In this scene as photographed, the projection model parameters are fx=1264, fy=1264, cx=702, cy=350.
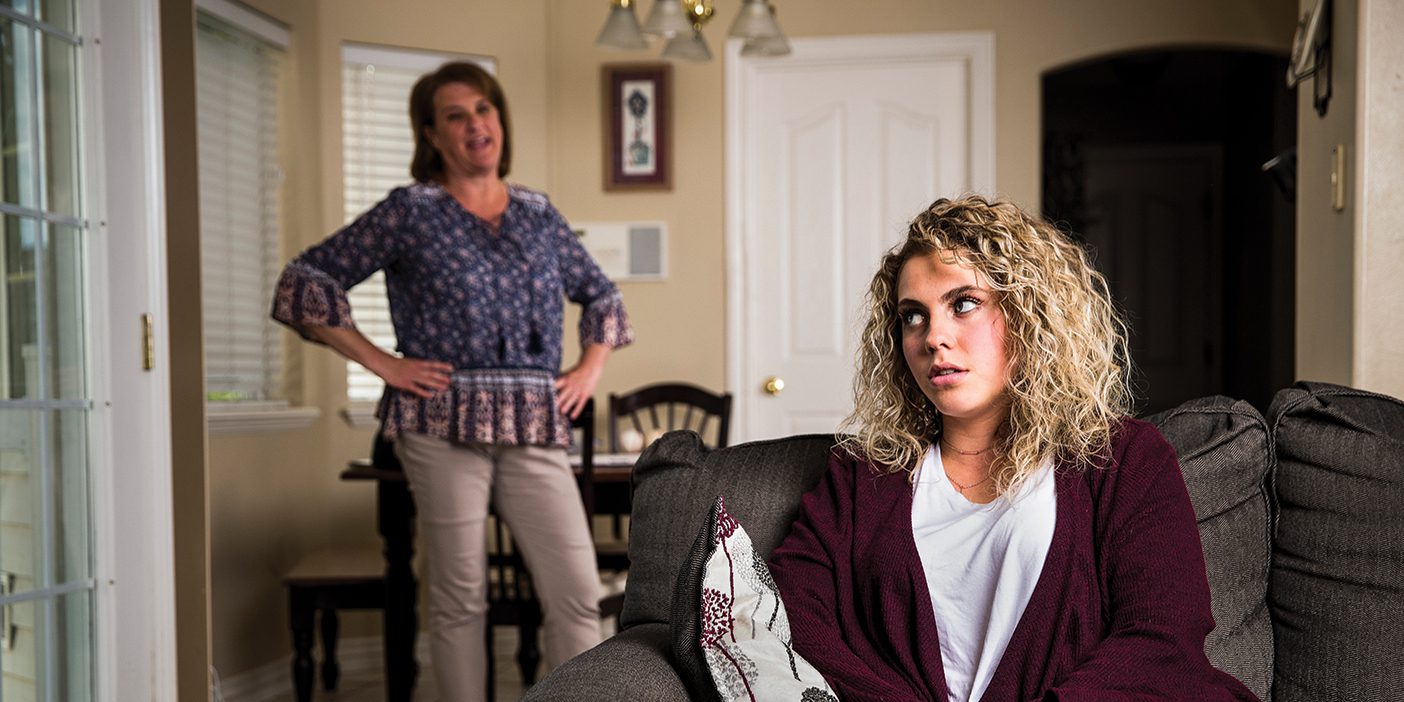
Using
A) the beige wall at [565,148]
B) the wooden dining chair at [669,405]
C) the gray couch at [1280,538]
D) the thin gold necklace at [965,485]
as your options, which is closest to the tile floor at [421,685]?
the beige wall at [565,148]

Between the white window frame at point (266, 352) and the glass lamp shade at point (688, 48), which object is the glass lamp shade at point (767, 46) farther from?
the white window frame at point (266, 352)

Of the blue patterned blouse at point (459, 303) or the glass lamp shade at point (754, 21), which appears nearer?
the blue patterned blouse at point (459, 303)

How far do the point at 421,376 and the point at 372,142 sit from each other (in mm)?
1889

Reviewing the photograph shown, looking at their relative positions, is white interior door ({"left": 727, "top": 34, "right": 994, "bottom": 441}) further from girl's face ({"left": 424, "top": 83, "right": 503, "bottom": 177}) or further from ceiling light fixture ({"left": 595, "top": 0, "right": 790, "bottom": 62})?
girl's face ({"left": 424, "top": 83, "right": 503, "bottom": 177})

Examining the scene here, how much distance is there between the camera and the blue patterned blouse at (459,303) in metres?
2.65

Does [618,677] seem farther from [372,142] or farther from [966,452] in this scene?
[372,142]

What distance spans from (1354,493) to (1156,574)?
371mm

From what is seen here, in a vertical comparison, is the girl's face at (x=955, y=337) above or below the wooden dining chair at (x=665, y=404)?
above

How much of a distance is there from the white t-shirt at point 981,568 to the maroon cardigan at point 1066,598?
21mm

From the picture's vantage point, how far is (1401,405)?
1.67 metres

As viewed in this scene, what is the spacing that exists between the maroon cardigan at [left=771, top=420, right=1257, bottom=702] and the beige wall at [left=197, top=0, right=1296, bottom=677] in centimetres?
264

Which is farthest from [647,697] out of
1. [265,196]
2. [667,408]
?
[667,408]

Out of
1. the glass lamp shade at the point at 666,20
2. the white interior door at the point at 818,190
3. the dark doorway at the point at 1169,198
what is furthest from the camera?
the dark doorway at the point at 1169,198

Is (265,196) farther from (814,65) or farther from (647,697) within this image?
(647,697)
